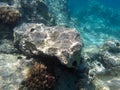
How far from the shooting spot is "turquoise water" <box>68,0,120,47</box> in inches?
813

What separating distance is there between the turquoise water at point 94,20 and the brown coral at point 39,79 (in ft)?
37.0

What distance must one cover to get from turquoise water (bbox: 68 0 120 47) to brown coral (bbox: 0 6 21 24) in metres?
9.12

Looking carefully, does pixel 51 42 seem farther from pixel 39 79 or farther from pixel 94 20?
pixel 94 20

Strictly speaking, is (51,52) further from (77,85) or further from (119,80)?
(119,80)

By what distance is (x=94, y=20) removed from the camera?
24.7m

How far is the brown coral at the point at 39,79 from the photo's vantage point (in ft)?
23.7

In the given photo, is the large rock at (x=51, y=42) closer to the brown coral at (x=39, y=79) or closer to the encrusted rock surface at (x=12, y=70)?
the encrusted rock surface at (x=12, y=70)

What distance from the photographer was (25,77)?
7.48 metres

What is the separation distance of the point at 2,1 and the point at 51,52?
17.5 ft

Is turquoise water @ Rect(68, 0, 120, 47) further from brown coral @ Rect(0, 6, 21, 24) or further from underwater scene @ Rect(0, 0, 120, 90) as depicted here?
brown coral @ Rect(0, 6, 21, 24)

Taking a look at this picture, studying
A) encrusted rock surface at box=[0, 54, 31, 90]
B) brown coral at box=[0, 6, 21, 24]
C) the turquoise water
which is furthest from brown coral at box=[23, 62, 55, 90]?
the turquoise water

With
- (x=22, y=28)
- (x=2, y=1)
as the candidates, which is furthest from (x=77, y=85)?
(x=2, y=1)

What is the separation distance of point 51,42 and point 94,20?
17448 mm

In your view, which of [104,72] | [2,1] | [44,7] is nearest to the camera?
[104,72]
